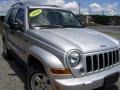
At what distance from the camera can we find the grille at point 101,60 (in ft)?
14.6

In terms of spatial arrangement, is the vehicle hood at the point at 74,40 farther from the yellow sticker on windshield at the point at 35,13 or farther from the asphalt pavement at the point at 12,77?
the asphalt pavement at the point at 12,77

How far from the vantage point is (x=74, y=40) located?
4.74 meters

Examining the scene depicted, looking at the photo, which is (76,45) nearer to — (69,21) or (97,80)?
(97,80)

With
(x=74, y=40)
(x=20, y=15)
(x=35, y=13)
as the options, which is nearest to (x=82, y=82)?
(x=74, y=40)

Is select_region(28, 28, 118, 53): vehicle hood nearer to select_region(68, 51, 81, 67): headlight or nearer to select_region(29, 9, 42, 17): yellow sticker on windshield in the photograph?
select_region(68, 51, 81, 67): headlight

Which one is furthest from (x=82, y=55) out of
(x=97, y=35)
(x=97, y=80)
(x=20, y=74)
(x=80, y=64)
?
(x=20, y=74)

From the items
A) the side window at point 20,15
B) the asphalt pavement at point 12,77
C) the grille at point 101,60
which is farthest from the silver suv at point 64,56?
the asphalt pavement at point 12,77

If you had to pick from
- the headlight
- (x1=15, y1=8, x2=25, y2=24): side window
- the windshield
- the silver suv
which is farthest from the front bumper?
(x1=15, y1=8, x2=25, y2=24): side window

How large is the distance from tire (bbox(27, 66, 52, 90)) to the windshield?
48.9 inches

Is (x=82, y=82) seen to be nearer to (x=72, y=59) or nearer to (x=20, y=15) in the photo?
(x=72, y=59)

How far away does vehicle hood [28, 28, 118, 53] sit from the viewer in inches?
177

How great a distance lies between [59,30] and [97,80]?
1.55 meters

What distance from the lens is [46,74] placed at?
456cm

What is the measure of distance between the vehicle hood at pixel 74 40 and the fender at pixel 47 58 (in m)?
0.19
